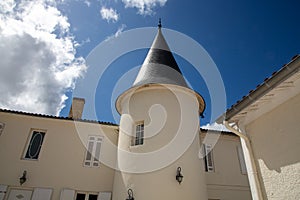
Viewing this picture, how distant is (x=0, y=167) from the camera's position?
30.7 ft

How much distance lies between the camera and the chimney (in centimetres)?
1286

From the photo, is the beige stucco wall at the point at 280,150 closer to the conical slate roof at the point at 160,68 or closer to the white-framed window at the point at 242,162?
the conical slate roof at the point at 160,68

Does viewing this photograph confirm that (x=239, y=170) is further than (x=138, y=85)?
Yes

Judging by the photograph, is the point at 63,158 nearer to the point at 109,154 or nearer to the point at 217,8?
the point at 109,154

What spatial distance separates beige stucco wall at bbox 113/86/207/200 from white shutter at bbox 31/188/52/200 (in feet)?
9.52

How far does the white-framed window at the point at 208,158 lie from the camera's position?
37.2 ft

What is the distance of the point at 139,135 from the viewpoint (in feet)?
29.5

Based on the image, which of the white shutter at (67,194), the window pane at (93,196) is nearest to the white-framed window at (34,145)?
the white shutter at (67,194)

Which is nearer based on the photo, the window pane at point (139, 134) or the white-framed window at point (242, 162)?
the window pane at point (139, 134)

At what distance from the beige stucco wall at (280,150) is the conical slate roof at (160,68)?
5.75 metres

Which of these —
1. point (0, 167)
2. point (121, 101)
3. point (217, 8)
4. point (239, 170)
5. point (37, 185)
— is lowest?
point (37, 185)

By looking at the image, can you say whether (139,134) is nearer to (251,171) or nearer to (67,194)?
(67,194)

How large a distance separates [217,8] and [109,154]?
8.31 metres

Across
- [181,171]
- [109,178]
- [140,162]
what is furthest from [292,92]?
[109,178]
